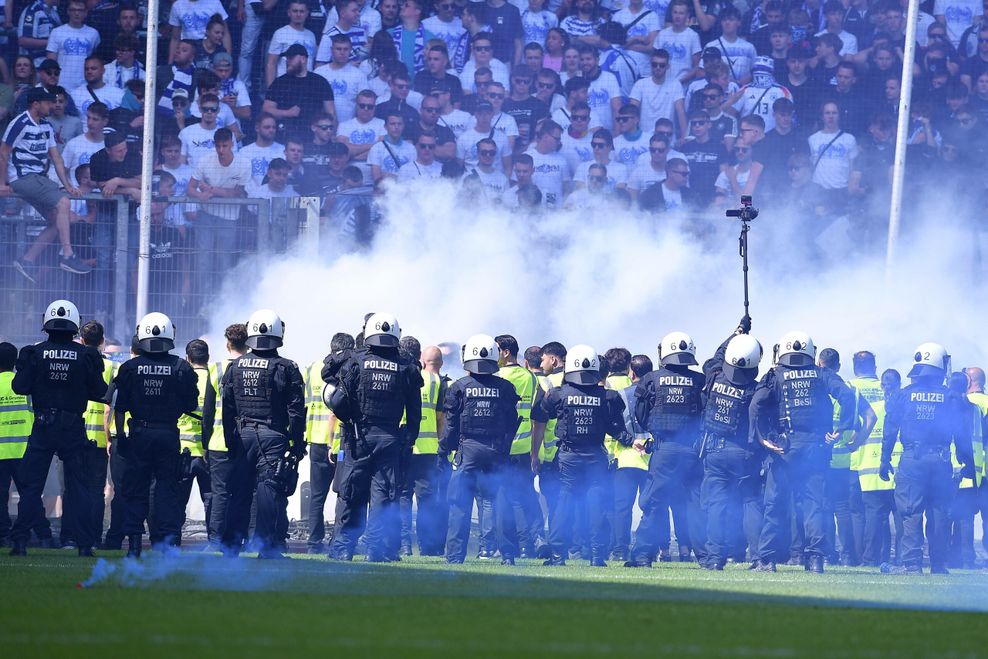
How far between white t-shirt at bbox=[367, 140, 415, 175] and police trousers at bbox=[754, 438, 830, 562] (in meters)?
8.89

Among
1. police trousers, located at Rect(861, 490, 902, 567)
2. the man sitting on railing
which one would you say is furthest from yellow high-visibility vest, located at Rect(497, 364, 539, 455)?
the man sitting on railing

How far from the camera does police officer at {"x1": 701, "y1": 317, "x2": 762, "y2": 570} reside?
1209 cm

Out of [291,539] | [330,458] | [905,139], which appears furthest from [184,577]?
[905,139]

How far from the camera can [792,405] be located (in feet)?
40.5

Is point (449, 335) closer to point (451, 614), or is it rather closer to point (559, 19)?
point (559, 19)

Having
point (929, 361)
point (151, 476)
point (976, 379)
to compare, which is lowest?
point (151, 476)

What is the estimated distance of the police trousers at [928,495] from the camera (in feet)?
40.8

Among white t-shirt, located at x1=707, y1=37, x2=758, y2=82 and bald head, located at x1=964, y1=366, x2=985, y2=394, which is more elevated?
white t-shirt, located at x1=707, y1=37, x2=758, y2=82

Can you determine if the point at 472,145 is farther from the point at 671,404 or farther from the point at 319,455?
the point at 671,404

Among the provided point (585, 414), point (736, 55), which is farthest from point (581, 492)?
point (736, 55)

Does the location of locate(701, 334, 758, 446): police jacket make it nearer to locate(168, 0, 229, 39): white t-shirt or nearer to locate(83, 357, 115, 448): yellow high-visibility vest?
locate(83, 357, 115, 448): yellow high-visibility vest

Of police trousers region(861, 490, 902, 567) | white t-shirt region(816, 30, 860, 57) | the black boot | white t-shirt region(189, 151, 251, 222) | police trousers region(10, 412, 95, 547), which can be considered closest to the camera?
the black boot

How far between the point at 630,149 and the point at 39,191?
764cm

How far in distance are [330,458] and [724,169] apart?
990 cm
